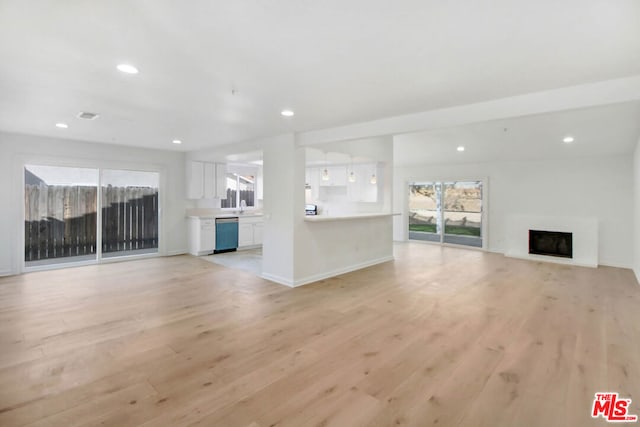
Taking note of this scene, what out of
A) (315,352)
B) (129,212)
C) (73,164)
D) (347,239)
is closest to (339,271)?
(347,239)

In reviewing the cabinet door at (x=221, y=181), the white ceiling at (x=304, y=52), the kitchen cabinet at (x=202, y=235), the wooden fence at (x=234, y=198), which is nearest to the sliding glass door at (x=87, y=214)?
the kitchen cabinet at (x=202, y=235)

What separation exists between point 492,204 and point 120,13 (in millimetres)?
8647

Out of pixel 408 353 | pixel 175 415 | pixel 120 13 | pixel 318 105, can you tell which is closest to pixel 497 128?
pixel 318 105

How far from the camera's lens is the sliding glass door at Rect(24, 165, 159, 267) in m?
6.14

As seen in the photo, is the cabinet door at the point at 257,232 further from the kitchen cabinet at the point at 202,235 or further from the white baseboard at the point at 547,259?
the white baseboard at the point at 547,259

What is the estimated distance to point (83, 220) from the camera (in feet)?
21.8

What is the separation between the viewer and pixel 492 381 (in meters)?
2.49

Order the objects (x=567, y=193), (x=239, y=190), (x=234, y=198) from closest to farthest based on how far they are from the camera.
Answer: (x=567, y=193), (x=234, y=198), (x=239, y=190)

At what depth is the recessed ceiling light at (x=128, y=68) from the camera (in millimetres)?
2545

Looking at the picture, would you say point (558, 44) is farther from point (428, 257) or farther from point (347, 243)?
point (428, 257)

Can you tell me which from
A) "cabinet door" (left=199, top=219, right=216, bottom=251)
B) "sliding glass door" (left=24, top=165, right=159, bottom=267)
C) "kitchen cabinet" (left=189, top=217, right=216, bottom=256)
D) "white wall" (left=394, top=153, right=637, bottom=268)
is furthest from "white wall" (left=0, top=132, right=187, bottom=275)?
"white wall" (left=394, top=153, right=637, bottom=268)

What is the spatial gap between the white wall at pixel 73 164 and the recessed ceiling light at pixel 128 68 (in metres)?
4.87

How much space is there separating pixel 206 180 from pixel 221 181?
0.42m

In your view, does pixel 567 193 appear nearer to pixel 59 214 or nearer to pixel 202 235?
pixel 202 235
